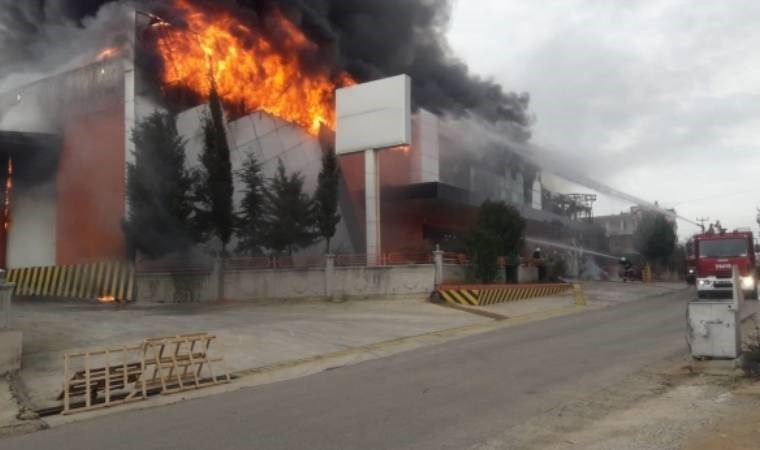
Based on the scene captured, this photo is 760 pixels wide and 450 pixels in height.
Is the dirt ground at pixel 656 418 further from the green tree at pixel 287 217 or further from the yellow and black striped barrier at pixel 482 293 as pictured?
the green tree at pixel 287 217

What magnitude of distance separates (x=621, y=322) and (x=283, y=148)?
20.0m

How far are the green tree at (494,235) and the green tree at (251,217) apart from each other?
8.82 meters

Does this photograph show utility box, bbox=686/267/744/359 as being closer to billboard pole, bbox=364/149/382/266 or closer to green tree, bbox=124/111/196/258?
billboard pole, bbox=364/149/382/266

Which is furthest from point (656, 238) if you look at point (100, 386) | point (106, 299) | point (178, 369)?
point (100, 386)

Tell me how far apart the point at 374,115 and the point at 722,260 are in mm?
14234

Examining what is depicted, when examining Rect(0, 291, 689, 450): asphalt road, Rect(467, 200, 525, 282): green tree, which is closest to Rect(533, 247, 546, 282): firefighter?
Rect(467, 200, 525, 282): green tree

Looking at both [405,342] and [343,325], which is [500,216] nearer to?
[343,325]

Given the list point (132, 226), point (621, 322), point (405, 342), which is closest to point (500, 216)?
point (621, 322)

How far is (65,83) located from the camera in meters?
30.5

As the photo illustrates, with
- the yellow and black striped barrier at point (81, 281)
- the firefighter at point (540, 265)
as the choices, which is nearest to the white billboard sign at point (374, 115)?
the firefighter at point (540, 265)

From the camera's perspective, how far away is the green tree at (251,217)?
88.0 feet

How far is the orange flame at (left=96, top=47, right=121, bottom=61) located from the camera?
29.6 m

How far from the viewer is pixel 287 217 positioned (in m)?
26.0

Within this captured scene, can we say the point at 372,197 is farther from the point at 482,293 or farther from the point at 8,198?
the point at 8,198
